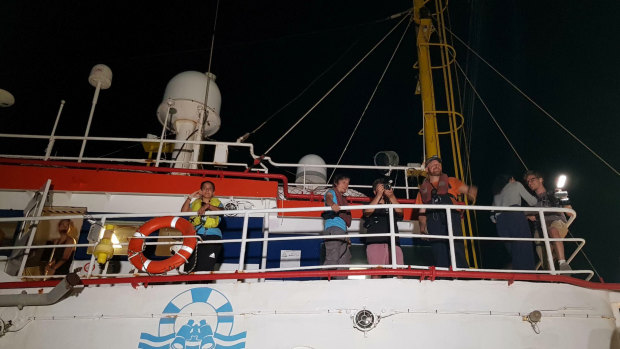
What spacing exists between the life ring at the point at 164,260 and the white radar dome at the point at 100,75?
576 centimetres

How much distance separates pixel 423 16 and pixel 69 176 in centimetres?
947

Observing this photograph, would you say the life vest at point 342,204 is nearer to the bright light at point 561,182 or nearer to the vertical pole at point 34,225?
the bright light at point 561,182

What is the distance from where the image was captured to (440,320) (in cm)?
497

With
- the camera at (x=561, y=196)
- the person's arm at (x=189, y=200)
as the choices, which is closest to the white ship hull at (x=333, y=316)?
the person's arm at (x=189, y=200)

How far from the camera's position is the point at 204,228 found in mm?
6133

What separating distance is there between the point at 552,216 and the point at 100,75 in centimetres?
997

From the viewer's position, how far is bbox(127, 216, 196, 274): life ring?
5551 mm

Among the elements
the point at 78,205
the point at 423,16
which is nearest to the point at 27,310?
the point at 78,205

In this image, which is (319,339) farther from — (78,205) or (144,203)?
(78,205)

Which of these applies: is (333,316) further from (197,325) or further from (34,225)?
(34,225)

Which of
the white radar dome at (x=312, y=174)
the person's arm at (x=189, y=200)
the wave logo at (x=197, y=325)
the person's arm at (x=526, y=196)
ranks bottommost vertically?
the wave logo at (x=197, y=325)

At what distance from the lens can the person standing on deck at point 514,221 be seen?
19.3ft

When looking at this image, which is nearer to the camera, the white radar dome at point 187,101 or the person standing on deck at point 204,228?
the person standing on deck at point 204,228

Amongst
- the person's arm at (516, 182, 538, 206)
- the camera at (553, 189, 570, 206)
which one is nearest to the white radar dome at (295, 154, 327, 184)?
the person's arm at (516, 182, 538, 206)
